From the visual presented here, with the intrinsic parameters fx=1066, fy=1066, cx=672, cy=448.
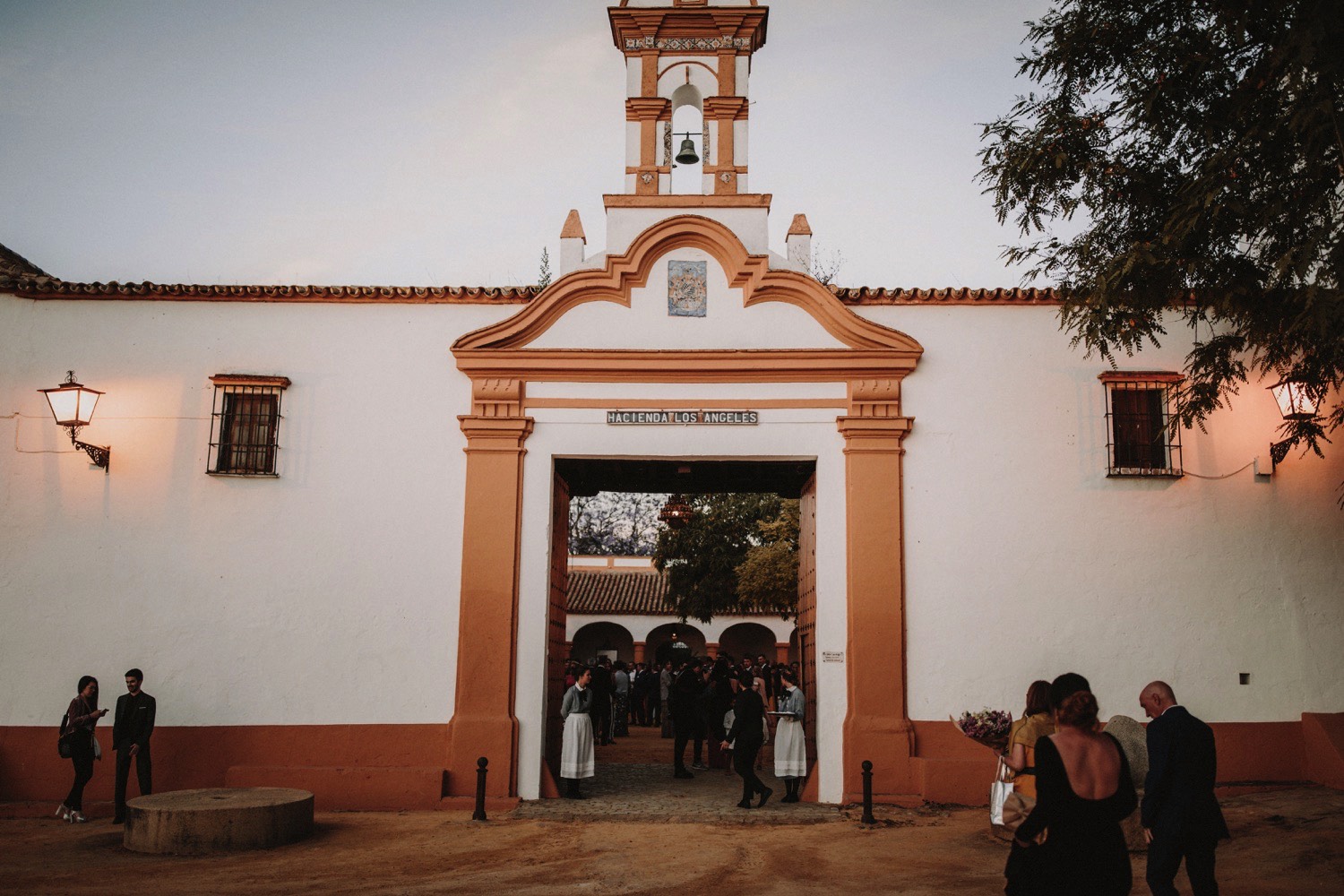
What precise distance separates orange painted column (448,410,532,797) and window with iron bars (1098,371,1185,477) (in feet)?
22.1

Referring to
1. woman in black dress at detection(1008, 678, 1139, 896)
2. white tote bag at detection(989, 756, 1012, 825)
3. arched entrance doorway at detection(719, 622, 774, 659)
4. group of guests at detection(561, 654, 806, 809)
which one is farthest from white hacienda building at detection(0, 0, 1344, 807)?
arched entrance doorway at detection(719, 622, 774, 659)

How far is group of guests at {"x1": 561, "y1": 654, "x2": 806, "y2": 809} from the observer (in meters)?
12.0

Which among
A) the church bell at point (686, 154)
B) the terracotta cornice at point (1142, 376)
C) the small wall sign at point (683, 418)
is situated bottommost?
the small wall sign at point (683, 418)

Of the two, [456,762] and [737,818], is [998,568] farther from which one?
[456,762]

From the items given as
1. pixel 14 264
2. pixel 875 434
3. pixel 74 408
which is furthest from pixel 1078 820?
pixel 14 264

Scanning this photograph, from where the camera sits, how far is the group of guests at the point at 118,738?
Result: 1089cm

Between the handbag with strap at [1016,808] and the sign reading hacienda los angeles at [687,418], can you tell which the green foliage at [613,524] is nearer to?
the sign reading hacienda los angeles at [687,418]

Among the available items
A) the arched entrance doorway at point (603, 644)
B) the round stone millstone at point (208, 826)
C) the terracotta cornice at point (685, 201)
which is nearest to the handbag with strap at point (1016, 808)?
the round stone millstone at point (208, 826)

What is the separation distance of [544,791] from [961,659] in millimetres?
4852

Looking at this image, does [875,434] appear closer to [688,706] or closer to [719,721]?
[688,706]

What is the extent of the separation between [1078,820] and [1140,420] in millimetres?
8533

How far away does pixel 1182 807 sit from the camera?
20.1 feet

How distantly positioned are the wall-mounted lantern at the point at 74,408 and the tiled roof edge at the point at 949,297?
8664mm

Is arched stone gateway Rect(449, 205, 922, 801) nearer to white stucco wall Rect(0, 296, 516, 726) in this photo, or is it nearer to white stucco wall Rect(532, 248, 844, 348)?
white stucco wall Rect(532, 248, 844, 348)
